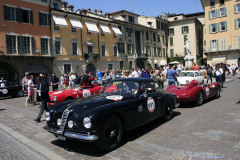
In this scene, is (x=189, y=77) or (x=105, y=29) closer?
(x=189, y=77)

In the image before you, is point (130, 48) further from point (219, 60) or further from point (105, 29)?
point (219, 60)

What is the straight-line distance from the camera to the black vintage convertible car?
4.15 meters

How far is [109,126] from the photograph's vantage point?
14.6ft

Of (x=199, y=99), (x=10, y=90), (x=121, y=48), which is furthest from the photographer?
(x=121, y=48)

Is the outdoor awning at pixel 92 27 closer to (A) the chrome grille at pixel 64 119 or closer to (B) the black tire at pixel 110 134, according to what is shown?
(A) the chrome grille at pixel 64 119

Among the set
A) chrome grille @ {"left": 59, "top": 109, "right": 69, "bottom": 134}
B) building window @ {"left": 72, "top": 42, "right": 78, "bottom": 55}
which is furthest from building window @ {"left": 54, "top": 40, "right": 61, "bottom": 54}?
chrome grille @ {"left": 59, "top": 109, "right": 69, "bottom": 134}

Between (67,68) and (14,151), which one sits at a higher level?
(67,68)

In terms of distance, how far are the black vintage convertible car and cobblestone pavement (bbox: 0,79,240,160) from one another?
1.24 ft

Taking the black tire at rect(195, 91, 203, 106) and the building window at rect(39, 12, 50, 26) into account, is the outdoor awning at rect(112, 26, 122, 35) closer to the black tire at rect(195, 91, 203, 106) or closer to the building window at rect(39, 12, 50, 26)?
the building window at rect(39, 12, 50, 26)

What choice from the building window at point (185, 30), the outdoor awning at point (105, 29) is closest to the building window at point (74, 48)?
the outdoor awning at point (105, 29)

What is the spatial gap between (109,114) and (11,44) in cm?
2229

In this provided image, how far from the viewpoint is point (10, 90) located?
15336 mm

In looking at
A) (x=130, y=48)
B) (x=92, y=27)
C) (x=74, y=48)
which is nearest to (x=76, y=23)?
(x=92, y=27)

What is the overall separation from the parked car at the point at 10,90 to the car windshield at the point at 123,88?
1184 centimetres
